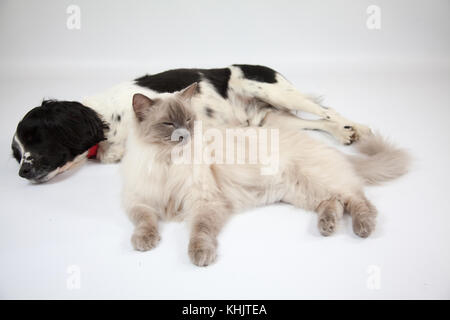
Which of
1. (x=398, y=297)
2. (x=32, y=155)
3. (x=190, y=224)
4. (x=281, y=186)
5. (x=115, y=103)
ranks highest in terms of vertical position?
(x=115, y=103)

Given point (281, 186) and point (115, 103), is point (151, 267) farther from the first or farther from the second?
point (115, 103)

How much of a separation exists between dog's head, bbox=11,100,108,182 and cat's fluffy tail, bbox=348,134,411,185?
5.01ft

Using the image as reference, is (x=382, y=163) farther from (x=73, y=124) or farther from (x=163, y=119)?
(x=73, y=124)

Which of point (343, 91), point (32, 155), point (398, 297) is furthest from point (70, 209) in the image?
point (343, 91)

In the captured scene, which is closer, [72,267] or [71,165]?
[72,267]

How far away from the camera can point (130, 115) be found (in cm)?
256

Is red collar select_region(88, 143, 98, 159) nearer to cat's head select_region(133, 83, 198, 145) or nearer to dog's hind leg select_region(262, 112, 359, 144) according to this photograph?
cat's head select_region(133, 83, 198, 145)

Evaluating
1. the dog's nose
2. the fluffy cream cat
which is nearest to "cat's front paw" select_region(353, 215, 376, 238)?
the fluffy cream cat

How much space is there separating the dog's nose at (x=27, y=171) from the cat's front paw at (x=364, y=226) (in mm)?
1739

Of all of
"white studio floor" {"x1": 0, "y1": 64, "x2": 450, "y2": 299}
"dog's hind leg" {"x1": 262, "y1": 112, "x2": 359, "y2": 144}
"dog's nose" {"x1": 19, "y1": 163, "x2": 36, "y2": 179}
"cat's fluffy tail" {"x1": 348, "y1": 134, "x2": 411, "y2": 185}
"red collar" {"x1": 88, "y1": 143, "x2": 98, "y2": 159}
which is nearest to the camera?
"white studio floor" {"x1": 0, "y1": 64, "x2": 450, "y2": 299}

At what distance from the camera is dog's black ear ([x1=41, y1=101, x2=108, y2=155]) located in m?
2.42

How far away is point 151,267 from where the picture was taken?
5.51 feet

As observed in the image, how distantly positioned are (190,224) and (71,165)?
107 cm

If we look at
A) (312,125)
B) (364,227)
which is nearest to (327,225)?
(364,227)
